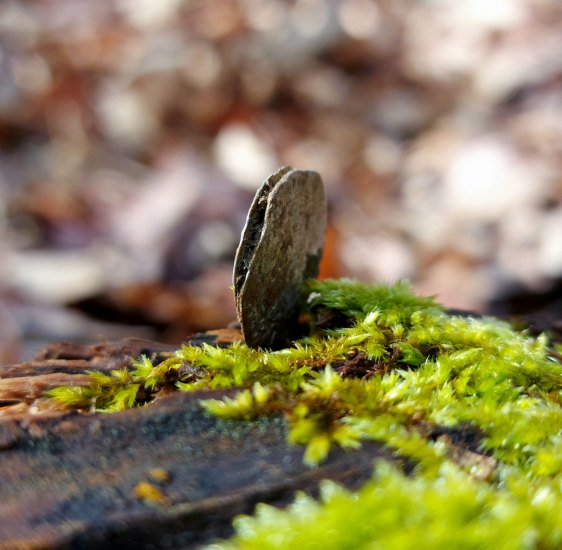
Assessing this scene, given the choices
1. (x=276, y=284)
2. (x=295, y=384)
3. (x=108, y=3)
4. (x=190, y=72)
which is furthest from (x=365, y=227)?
(x=108, y=3)

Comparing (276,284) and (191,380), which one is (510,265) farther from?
(191,380)

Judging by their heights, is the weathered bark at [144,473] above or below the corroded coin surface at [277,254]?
below

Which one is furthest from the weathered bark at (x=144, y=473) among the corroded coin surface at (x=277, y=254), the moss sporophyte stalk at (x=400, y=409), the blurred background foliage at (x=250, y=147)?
the blurred background foliage at (x=250, y=147)

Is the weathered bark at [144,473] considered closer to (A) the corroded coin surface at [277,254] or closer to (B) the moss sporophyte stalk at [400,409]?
(B) the moss sporophyte stalk at [400,409]

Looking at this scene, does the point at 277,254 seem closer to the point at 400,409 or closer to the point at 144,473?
the point at 400,409

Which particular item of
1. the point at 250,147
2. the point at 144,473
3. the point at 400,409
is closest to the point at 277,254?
the point at 400,409
